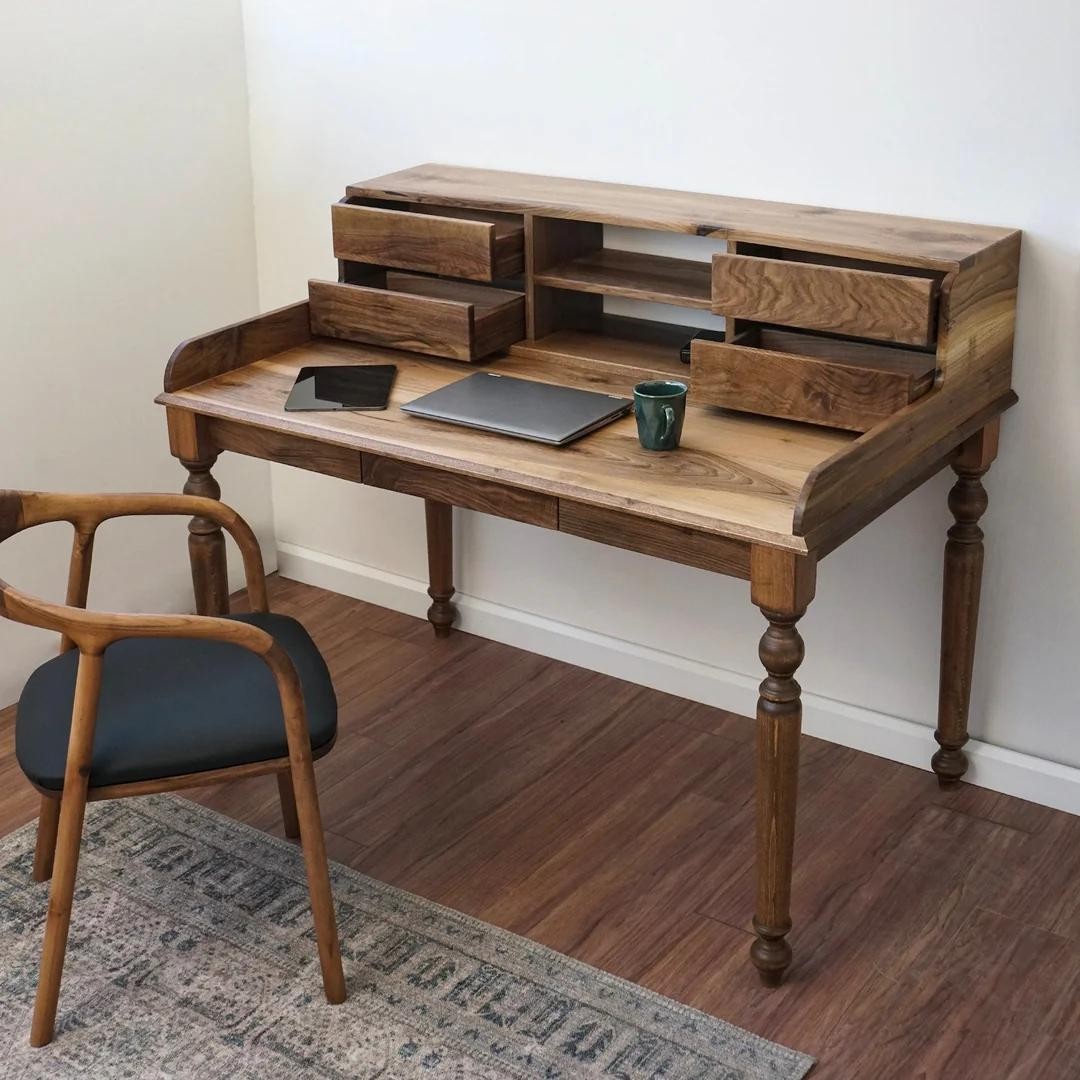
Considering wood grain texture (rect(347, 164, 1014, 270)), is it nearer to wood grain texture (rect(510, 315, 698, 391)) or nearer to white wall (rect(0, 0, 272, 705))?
wood grain texture (rect(510, 315, 698, 391))

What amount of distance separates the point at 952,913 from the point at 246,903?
111 centimetres

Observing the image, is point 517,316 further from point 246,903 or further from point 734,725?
point 246,903

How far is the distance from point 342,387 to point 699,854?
0.98 meters

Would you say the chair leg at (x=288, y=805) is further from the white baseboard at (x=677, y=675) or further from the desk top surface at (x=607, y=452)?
the white baseboard at (x=677, y=675)

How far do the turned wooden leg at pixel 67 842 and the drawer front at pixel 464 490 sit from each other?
0.57m

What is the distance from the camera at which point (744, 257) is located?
2277 mm

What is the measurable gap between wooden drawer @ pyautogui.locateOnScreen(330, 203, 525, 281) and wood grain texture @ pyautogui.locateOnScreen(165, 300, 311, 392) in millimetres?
157

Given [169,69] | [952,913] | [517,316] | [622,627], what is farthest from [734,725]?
[169,69]

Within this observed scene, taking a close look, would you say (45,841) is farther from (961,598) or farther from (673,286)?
(961,598)

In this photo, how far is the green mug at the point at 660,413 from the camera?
218cm

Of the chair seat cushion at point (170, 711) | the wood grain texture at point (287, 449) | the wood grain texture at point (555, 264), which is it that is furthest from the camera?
the wood grain texture at point (555, 264)

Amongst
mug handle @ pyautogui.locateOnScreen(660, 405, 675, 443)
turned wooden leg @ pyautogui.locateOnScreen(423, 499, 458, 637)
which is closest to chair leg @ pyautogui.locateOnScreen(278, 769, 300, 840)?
turned wooden leg @ pyautogui.locateOnScreen(423, 499, 458, 637)

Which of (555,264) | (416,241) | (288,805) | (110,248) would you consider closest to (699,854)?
(288,805)

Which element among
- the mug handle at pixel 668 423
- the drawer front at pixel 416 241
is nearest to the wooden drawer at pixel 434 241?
the drawer front at pixel 416 241
